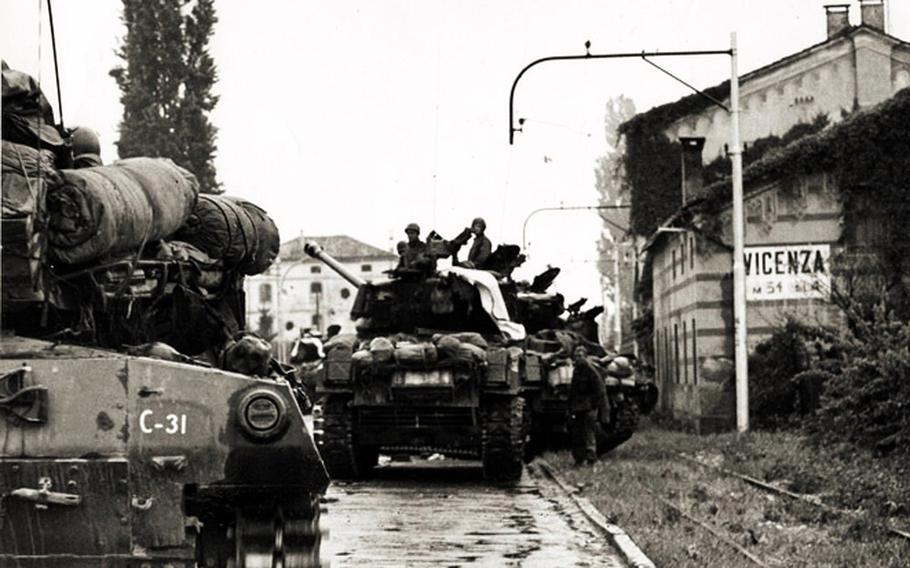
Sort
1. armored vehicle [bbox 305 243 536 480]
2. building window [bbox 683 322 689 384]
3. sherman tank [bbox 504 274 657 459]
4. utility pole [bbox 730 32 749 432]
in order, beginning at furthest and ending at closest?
building window [bbox 683 322 689 384]
utility pole [bbox 730 32 749 432]
sherman tank [bbox 504 274 657 459]
armored vehicle [bbox 305 243 536 480]

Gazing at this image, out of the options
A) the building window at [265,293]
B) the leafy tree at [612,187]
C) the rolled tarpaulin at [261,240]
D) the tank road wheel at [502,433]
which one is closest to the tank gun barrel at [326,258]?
the tank road wheel at [502,433]

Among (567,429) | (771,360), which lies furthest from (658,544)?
(771,360)

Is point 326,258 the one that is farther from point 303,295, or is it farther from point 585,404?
point 303,295

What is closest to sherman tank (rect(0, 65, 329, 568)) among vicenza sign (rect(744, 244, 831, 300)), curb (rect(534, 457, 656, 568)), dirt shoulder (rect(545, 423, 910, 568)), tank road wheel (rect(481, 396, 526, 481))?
curb (rect(534, 457, 656, 568))

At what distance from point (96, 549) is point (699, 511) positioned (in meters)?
8.42

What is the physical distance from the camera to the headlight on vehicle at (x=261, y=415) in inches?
275

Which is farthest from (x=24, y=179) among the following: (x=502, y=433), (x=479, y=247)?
(x=479, y=247)

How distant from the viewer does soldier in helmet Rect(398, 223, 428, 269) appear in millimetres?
20281

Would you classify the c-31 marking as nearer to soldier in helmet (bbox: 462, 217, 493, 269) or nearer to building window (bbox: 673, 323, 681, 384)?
soldier in helmet (bbox: 462, 217, 493, 269)

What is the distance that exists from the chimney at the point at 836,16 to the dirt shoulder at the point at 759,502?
20425mm

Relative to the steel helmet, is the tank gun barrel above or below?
above

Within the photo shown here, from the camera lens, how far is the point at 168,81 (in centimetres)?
2756

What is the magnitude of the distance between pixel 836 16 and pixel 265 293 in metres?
44.9

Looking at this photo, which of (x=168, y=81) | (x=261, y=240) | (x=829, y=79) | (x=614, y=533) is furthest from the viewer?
(x=829, y=79)
